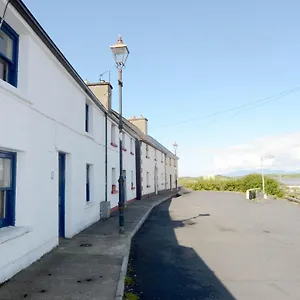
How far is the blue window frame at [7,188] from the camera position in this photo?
229 inches

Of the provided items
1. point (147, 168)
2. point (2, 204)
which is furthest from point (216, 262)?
point (147, 168)

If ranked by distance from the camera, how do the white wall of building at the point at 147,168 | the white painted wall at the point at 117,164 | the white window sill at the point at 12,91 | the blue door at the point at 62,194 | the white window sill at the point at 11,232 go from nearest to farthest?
the white window sill at the point at 11,232
the white window sill at the point at 12,91
the blue door at the point at 62,194
the white painted wall at the point at 117,164
the white wall of building at the point at 147,168

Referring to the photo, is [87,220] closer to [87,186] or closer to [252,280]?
[87,186]

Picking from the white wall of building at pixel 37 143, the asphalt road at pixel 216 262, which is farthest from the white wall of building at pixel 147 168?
the white wall of building at pixel 37 143

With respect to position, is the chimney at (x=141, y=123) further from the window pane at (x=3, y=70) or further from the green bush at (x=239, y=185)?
the window pane at (x=3, y=70)

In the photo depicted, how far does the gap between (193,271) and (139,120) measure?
28.5 m

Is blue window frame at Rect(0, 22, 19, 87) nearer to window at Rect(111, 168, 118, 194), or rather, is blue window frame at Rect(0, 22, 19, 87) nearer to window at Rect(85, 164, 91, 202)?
window at Rect(85, 164, 91, 202)

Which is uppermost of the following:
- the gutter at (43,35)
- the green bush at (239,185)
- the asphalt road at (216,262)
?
the gutter at (43,35)

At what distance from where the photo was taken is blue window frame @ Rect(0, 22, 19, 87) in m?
5.96

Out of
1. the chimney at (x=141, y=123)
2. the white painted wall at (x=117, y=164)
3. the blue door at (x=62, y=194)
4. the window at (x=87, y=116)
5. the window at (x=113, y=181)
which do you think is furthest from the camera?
the chimney at (x=141, y=123)

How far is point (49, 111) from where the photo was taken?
768 centimetres

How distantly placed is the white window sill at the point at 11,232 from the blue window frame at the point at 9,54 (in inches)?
117

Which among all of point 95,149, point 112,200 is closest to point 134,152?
point 112,200

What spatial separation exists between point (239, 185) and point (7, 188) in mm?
41470
